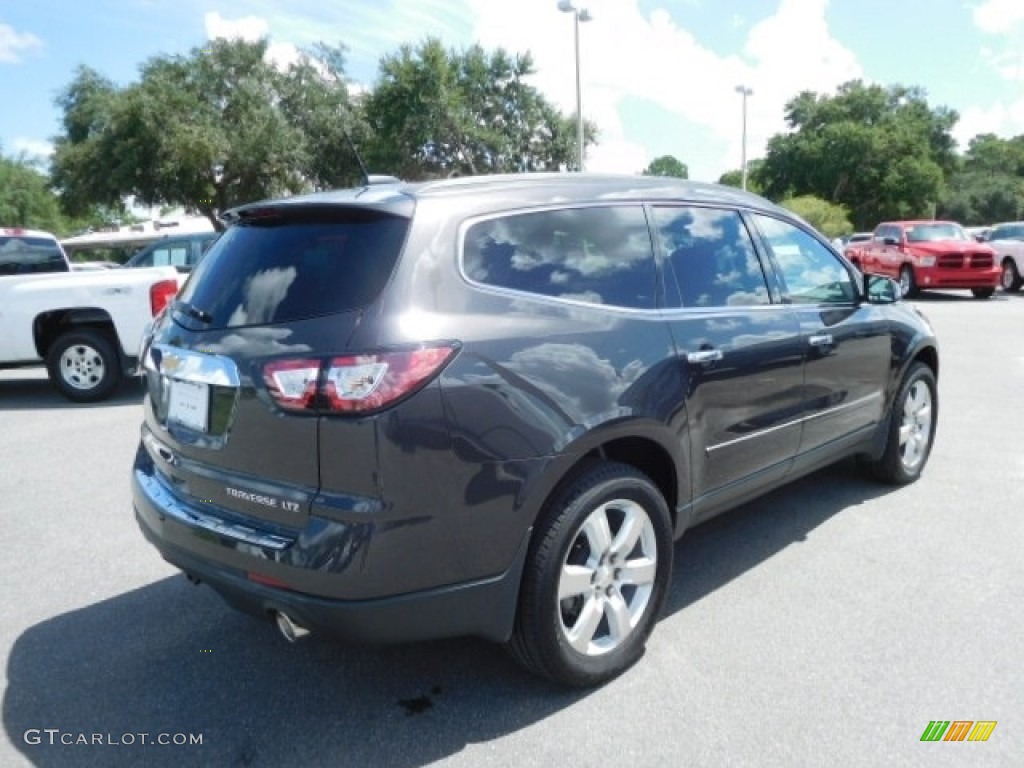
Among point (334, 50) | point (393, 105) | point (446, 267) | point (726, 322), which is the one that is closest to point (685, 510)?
point (726, 322)

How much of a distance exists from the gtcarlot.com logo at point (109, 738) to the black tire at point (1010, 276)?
22.3 metres

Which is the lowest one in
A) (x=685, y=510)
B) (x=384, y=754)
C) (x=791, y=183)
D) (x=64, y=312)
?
(x=384, y=754)

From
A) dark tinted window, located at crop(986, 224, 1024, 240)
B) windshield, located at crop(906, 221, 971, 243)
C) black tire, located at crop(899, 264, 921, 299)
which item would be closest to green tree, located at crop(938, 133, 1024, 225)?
dark tinted window, located at crop(986, 224, 1024, 240)

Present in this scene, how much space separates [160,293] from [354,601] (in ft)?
22.1

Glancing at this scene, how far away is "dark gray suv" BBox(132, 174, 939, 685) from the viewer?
2.38 m

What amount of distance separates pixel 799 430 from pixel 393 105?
30.1 meters

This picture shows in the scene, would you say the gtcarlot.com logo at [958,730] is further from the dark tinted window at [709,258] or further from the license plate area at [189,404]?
the license plate area at [189,404]

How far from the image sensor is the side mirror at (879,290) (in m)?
4.58

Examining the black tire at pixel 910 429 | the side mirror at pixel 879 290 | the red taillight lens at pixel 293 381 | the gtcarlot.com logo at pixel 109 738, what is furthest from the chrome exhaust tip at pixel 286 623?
the black tire at pixel 910 429

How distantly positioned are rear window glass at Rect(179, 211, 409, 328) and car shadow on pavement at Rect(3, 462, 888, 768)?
4.39 ft

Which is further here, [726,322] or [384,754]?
[726,322]

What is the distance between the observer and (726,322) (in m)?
3.43

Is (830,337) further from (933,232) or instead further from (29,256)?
(933,232)

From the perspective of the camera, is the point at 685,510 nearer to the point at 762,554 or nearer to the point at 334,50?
the point at 762,554
